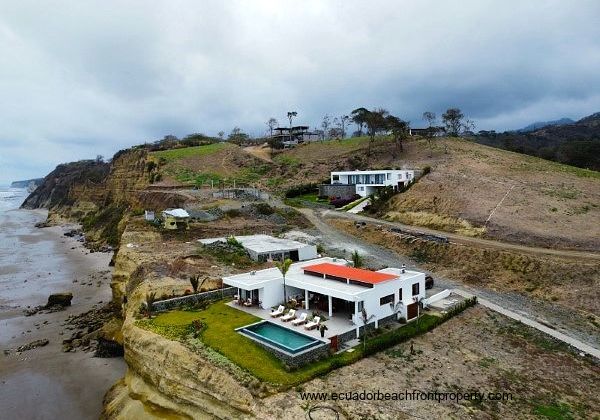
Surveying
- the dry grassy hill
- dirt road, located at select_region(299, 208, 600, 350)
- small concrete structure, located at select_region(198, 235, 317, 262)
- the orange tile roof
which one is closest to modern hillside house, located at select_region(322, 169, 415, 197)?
the dry grassy hill

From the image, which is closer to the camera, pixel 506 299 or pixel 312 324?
pixel 312 324

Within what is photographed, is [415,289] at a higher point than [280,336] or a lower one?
higher

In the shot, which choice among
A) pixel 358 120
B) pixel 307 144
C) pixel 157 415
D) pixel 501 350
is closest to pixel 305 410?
pixel 157 415

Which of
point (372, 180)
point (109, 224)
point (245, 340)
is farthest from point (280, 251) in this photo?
point (109, 224)

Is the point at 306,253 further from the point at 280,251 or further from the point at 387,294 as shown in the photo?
the point at 387,294

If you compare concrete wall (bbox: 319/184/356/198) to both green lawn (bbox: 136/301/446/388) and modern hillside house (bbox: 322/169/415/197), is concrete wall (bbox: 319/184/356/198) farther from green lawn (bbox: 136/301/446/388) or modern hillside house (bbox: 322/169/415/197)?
green lawn (bbox: 136/301/446/388)

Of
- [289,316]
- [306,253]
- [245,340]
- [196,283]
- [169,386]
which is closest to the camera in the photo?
[169,386]

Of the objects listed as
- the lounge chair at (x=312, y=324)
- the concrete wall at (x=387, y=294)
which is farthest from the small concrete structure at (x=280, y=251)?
the lounge chair at (x=312, y=324)

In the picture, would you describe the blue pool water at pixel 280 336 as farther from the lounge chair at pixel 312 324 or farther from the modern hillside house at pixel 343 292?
the modern hillside house at pixel 343 292
